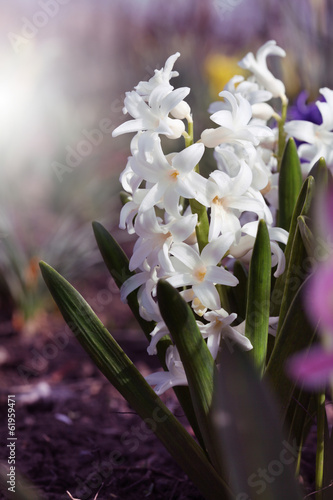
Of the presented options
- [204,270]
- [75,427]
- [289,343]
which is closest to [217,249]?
[204,270]

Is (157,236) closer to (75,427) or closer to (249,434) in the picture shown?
(249,434)

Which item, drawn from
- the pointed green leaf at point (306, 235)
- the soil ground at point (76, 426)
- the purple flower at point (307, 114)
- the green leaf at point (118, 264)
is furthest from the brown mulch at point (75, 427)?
the purple flower at point (307, 114)

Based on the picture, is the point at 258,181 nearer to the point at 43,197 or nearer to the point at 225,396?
the point at 225,396

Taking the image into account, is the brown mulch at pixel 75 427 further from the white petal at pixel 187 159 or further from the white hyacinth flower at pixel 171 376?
the white petal at pixel 187 159

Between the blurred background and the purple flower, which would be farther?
the blurred background

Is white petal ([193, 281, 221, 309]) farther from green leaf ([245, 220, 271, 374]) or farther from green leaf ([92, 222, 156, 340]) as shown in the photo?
green leaf ([92, 222, 156, 340])

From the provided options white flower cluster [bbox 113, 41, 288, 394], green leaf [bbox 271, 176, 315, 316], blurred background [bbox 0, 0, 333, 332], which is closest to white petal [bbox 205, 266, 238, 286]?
white flower cluster [bbox 113, 41, 288, 394]
